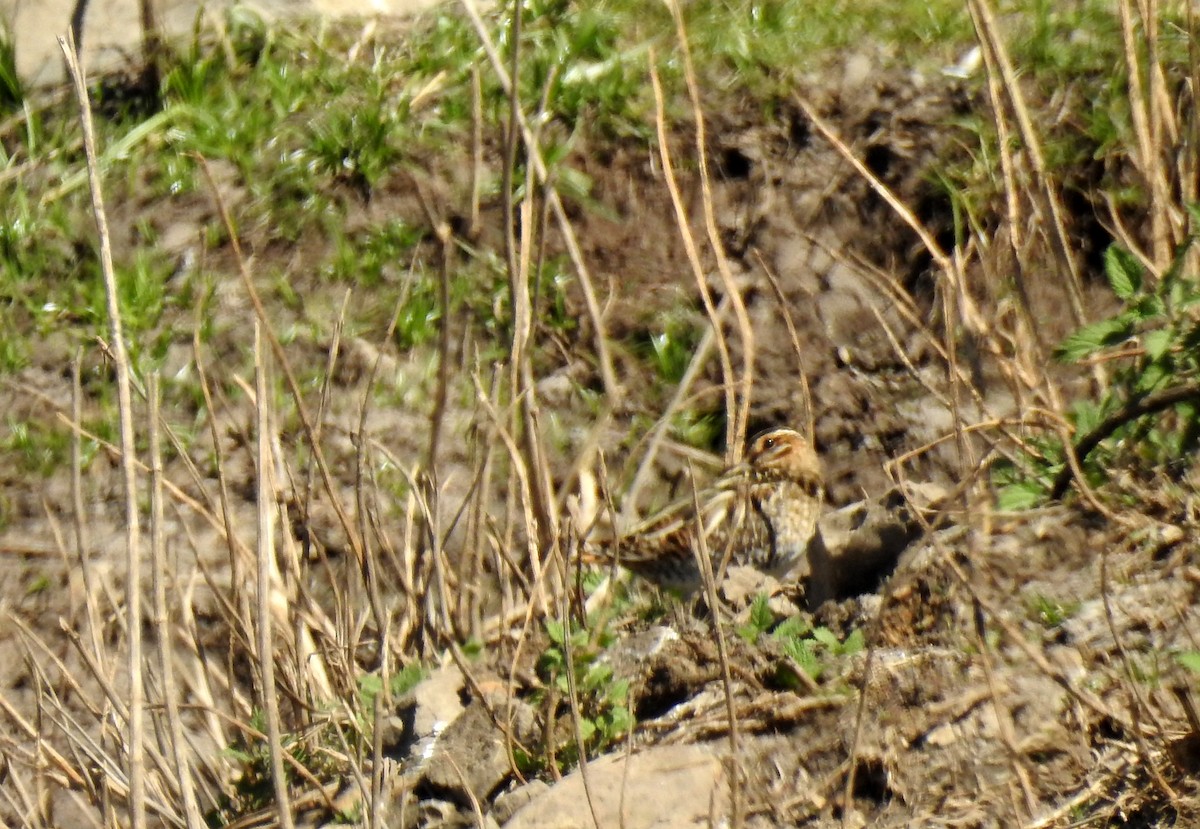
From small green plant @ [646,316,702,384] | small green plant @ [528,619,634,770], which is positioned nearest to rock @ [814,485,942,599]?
small green plant @ [528,619,634,770]

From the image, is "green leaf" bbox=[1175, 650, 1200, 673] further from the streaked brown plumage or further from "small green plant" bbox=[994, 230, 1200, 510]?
the streaked brown plumage

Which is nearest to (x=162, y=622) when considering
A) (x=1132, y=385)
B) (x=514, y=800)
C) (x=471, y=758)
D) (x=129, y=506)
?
(x=129, y=506)

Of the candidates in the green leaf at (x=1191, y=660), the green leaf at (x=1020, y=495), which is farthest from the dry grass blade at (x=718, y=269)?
the green leaf at (x=1191, y=660)

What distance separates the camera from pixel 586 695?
3.46 m

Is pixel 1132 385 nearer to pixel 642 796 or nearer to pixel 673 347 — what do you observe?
pixel 642 796

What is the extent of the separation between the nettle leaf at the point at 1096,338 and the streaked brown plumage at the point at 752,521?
1.50 meters

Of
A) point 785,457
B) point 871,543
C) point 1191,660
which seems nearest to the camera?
point 1191,660

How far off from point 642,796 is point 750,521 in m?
1.89

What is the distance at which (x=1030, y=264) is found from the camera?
460 centimetres

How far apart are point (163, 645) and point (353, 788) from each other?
3.69 feet

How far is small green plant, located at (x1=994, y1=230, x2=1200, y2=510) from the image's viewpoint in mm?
3002

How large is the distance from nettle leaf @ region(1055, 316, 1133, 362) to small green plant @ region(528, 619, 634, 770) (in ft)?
3.91

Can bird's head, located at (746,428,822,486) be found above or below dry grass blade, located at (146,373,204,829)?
below

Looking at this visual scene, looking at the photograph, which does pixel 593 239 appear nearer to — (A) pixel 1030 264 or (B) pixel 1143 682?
(A) pixel 1030 264
